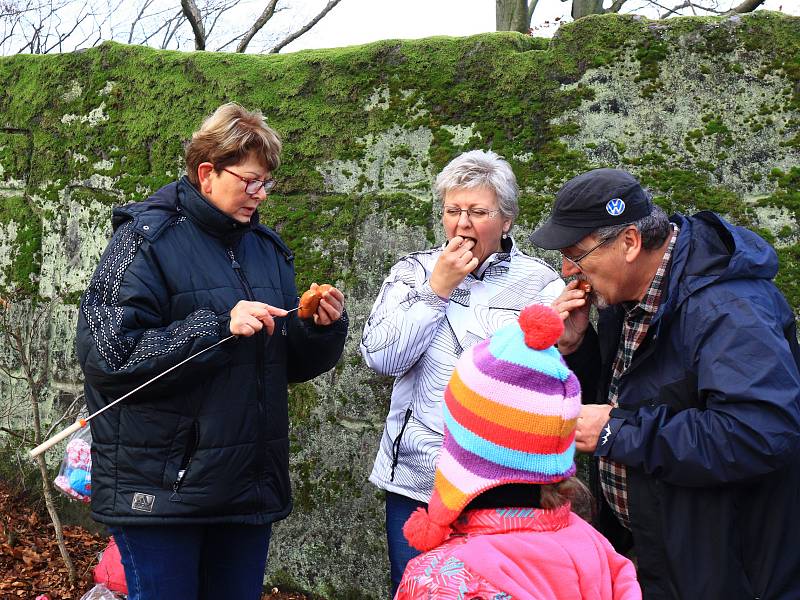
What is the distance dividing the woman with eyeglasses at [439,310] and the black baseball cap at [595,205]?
356mm

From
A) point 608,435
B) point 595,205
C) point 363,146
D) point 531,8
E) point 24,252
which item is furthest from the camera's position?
point 531,8

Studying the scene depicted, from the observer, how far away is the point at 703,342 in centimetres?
196

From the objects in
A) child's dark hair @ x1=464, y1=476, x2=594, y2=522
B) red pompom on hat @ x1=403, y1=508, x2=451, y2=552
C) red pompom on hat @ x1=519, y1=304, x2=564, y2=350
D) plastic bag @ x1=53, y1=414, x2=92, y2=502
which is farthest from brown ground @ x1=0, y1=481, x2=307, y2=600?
red pompom on hat @ x1=519, y1=304, x2=564, y2=350

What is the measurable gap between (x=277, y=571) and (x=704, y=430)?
2.36m

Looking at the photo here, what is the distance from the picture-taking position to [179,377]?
2260 millimetres

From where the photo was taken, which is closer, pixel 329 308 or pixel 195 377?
pixel 195 377

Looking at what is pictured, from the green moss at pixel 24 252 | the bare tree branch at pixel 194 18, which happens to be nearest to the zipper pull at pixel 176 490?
the green moss at pixel 24 252

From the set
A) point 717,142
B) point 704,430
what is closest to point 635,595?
point 704,430

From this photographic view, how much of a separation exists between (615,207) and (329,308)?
0.99 m

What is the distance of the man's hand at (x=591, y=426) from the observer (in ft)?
6.73

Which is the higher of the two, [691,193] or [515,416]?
[691,193]

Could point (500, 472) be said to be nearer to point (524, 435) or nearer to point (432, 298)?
point (524, 435)

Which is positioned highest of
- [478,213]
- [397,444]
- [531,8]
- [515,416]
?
[531,8]

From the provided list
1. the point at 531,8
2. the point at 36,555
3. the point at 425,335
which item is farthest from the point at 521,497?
the point at 531,8
